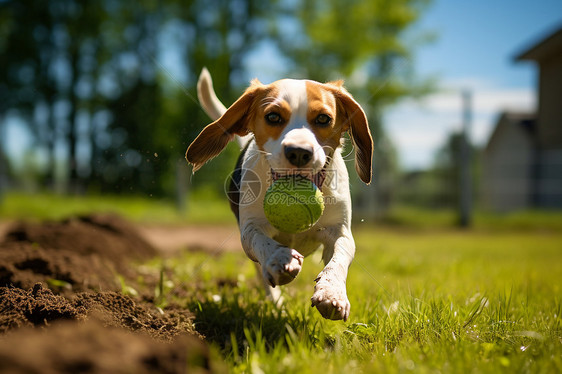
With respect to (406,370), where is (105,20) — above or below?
above

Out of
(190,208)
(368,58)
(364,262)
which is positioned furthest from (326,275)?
(368,58)

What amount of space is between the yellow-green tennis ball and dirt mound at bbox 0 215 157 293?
Answer: 137 centimetres

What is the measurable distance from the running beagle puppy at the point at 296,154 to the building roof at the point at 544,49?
13054mm

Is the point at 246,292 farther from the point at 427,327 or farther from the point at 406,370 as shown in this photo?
the point at 406,370

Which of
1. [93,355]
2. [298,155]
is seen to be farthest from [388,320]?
[93,355]

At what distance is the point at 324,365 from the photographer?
69.9 inches

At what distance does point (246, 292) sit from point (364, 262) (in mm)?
2381

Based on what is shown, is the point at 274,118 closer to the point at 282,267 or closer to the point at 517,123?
the point at 282,267

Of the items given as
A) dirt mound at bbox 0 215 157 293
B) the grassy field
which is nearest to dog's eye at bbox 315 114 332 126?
the grassy field

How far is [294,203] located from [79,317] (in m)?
1.13

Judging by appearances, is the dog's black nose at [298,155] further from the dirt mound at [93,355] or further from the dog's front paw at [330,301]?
the dirt mound at [93,355]

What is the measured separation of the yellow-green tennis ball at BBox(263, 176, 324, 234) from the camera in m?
2.29

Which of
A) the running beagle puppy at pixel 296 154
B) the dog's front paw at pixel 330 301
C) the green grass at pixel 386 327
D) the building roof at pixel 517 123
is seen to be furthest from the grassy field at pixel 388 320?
the building roof at pixel 517 123

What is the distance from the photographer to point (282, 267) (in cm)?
207
